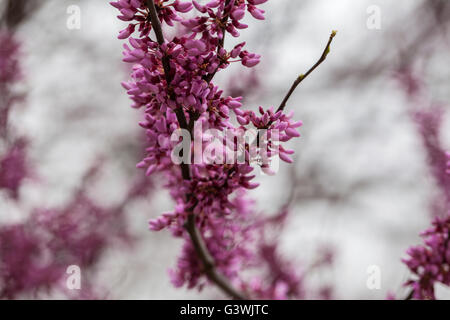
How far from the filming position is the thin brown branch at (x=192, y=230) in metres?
1.17

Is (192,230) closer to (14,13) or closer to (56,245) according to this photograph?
(56,245)

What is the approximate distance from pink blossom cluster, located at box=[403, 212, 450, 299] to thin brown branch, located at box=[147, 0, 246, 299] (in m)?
0.83

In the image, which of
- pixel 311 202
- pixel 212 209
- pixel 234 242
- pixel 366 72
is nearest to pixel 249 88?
pixel 234 242

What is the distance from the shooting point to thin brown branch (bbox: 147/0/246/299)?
3.85 feet

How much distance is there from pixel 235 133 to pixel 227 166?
13 centimetres

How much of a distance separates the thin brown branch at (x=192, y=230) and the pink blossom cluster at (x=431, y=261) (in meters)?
0.83

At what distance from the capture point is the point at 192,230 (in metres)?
1.63

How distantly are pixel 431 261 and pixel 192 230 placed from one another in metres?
1.09

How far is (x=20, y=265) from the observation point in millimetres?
3215
